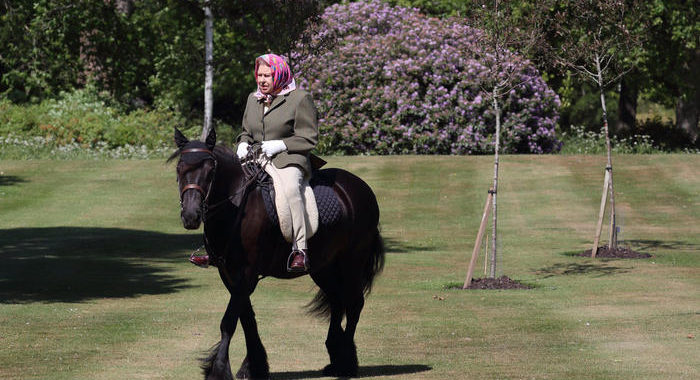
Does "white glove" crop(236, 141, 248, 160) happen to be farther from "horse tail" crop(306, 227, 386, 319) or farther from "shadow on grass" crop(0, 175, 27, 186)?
"shadow on grass" crop(0, 175, 27, 186)

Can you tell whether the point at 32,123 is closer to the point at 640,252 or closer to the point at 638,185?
the point at 638,185

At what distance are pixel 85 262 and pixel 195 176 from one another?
12196 mm

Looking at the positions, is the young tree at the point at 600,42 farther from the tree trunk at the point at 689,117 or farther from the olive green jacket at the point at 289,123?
the tree trunk at the point at 689,117

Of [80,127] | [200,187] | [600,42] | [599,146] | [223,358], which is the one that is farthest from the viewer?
[80,127]

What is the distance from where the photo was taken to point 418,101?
1491 inches

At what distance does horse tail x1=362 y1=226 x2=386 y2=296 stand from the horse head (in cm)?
260

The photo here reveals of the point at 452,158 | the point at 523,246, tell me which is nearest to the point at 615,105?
the point at 452,158

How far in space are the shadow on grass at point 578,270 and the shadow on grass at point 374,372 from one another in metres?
9.01

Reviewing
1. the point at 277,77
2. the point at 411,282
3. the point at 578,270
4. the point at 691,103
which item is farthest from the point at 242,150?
the point at 691,103

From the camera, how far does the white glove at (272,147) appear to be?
1064 centimetres

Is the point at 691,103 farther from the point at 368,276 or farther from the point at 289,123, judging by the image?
the point at 289,123

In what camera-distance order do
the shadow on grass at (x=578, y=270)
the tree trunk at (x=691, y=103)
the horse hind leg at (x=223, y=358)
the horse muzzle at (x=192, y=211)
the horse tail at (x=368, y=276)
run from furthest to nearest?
the tree trunk at (x=691, y=103), the shadow on grass at (x=578, y=270), the horse tail at (x=368, y=276), the horse hind leg at (x=223, y=358), the horse muzzle at (x=192, y=211)

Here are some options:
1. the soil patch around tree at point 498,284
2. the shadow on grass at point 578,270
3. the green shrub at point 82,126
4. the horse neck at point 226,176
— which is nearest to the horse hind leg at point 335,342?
the horse neck at point 226,176

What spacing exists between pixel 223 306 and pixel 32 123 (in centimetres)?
2769
